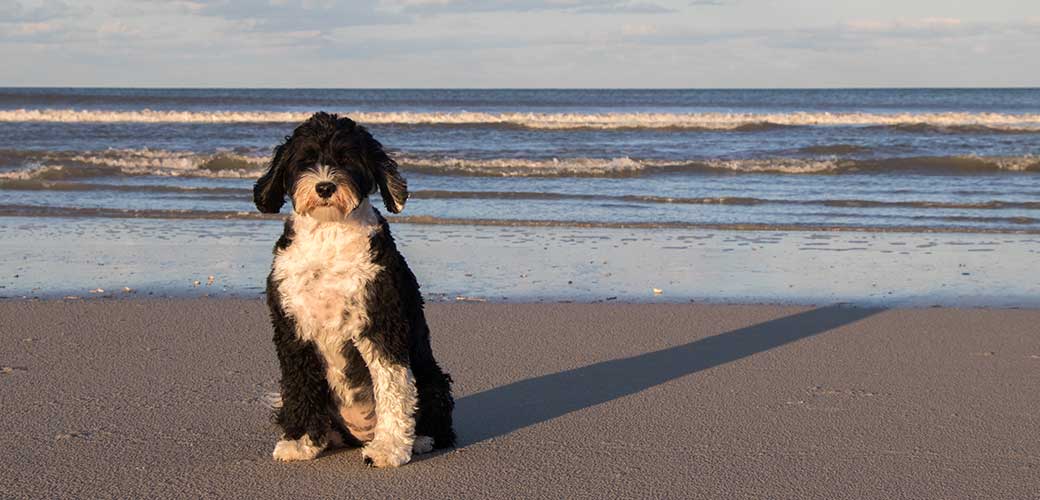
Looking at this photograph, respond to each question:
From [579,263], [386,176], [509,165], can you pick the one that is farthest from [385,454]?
[509,165]

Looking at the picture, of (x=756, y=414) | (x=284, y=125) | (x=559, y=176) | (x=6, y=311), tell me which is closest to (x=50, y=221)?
(x=6, y=311)

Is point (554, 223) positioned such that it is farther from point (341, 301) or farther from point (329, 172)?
point (329, 172)

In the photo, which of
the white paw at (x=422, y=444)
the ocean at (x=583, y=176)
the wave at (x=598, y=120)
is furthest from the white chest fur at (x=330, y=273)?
the wave at (x=598, y=120)

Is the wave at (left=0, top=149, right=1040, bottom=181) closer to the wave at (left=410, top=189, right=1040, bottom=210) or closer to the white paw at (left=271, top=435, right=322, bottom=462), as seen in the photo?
the wave at (left=410, top=189, right=1040, bottom=210)

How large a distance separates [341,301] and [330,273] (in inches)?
4.3

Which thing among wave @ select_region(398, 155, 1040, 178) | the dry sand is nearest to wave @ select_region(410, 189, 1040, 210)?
wave @ select_region(398, 155, 1040, 178)

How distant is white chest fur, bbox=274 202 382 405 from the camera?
4258mm

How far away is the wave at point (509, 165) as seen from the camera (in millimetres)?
19859

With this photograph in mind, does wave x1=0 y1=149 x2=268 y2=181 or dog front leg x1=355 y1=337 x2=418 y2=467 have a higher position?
dog front leg x1=355 y1=337 x2=418 y2=467

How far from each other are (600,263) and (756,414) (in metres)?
4.95

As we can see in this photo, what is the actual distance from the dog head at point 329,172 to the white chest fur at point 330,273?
0.38 feet

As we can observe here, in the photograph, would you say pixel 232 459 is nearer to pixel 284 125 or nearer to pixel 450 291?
pixel 450 291

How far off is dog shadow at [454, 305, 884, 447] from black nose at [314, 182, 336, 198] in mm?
1492

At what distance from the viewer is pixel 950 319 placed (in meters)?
7.82
